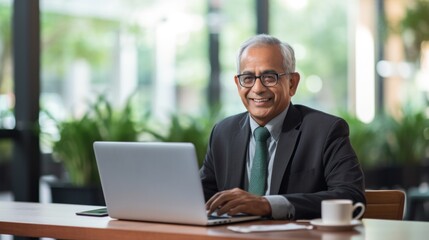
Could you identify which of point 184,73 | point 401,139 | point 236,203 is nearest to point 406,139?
point 401,139

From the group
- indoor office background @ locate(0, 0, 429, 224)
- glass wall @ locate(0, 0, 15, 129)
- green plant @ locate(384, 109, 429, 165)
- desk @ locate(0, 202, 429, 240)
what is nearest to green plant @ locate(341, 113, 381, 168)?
indoor office background @ locate(0, 0, 429, 224)

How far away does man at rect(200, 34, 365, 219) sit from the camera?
8.91 feet

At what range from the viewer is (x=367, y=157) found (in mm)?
7105

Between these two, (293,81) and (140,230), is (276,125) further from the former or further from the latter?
(140,230)

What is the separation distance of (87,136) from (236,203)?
2618 mm

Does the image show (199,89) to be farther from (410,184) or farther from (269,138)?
(269,138)

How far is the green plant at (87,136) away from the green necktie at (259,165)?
222 cm

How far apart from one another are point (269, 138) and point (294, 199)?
378mm

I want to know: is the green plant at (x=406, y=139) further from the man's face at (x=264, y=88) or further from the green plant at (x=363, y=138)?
the man's face at (x=264, y=88)

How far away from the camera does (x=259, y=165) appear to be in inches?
111

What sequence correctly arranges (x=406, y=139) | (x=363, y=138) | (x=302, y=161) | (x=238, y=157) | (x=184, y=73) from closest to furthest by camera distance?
(x=302, y=161) → (x=238, y=157) → (x=184, y=73) → (x=363, y=138) → (x=406, y=139)

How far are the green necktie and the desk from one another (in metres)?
0.35

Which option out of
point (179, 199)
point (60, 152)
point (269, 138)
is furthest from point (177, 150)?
point (60, 152)

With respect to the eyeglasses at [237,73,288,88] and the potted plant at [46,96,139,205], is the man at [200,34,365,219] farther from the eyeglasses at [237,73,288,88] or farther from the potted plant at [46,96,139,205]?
the potted plant at [46,96,139,205]
